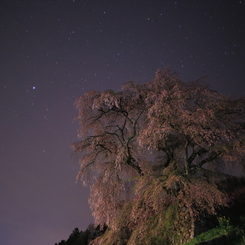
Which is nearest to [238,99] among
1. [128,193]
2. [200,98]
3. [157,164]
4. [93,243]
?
[200,98]

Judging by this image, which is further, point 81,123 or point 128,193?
point 81,123

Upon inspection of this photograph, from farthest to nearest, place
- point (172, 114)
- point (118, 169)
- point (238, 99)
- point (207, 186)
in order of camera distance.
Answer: point (118, 169) < point (238, 99) < point (172, 114) < point (207, 186)

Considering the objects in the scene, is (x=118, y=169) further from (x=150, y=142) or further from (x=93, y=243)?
(x=93, y=243)

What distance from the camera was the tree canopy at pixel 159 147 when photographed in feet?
27.7

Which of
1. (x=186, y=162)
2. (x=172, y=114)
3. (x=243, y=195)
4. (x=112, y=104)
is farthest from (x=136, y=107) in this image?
(x=243, y=195)

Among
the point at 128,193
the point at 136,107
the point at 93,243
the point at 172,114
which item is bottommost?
the point at 93,243

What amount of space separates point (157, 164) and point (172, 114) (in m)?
5.07

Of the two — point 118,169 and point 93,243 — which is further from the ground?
point 118,169

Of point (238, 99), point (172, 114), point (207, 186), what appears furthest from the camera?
point (238, 99)

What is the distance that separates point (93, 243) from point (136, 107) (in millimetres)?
7651

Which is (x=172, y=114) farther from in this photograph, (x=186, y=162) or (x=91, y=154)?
(x=91, y=154)

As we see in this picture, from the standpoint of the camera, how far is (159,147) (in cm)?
1148

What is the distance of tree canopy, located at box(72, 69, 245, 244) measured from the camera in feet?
27.7

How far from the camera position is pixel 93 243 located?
10.8m
